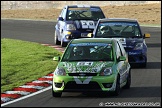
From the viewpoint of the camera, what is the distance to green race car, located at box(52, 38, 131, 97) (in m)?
15.4

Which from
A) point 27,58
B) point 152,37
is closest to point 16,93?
point 27,58

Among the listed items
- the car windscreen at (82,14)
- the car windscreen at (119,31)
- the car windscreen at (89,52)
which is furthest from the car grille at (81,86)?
the car windscreen at (82,14)

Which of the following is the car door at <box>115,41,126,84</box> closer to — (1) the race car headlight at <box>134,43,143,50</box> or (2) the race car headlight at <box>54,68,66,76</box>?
(2) the race car headlight at <box>54,68,66,76</box>

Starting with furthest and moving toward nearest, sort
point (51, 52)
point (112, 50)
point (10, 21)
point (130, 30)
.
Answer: point (10, 21) → point (51, 52) → point (130, 30) → point (112, 50)

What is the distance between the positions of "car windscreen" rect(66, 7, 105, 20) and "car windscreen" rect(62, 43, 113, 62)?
484 inches

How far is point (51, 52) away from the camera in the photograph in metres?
25.9

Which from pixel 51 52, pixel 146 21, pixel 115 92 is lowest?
pixel 146 21

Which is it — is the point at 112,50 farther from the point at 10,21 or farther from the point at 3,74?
the point at 10,21

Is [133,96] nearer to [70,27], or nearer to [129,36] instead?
[129,36]

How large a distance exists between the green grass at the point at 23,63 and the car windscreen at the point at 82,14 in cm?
174

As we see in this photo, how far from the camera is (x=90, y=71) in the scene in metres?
15.4

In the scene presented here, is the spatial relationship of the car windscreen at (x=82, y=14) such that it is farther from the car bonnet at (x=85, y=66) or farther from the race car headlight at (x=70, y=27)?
the car bonnet at (x=85, y=66)

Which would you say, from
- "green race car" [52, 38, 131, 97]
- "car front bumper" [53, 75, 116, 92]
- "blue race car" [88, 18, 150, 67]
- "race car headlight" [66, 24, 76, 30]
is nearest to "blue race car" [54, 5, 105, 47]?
"race car headlight" [66, 24, 76, 30]

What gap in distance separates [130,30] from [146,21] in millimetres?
22343
